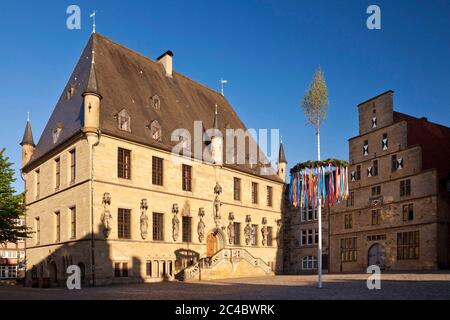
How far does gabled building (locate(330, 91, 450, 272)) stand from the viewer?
113ft

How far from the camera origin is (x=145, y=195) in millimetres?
30875

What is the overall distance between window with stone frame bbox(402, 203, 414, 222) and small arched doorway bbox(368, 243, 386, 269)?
134 inches

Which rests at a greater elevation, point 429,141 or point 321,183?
point 429,141

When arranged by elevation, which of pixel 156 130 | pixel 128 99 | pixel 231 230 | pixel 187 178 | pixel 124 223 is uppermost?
pixel 128 99

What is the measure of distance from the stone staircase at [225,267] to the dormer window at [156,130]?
907 cm

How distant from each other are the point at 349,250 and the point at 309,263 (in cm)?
537

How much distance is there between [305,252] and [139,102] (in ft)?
73.0

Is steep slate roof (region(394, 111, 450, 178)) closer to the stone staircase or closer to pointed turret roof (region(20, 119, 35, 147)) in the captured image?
the stone staircase

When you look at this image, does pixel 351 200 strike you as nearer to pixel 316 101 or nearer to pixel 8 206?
pixel 316 101

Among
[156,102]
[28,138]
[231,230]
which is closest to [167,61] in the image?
[156,102]

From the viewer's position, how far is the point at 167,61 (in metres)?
41.1

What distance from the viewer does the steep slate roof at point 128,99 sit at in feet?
102

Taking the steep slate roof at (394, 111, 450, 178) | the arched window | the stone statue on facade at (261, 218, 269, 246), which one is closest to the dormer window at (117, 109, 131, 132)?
the stone statue on facade at (261, 218, 269, 246)
